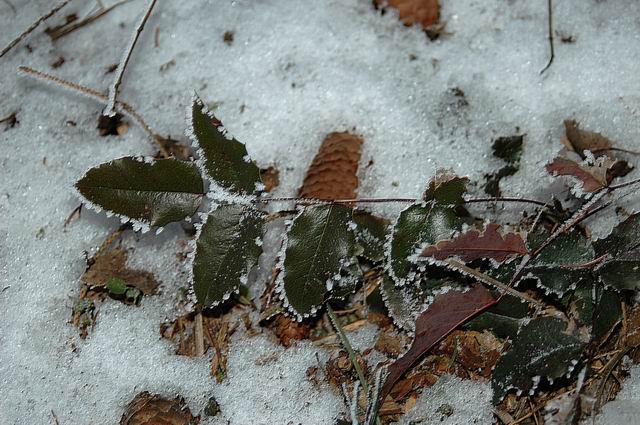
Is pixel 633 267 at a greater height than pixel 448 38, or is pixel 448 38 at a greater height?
pixel 448 38

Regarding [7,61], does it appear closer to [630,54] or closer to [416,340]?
[416,340]

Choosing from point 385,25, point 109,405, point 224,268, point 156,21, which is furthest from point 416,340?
point 156,21

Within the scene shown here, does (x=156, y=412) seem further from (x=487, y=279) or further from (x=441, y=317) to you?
(x=487, y=279)

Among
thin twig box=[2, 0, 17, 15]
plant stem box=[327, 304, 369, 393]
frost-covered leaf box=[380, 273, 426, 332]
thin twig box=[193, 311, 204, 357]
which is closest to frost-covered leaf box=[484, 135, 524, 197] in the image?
frost-covered leaf box=[380, 273, 426, 332]

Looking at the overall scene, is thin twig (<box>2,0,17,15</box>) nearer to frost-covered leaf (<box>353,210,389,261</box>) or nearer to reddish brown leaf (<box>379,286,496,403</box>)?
frost-covered leaf (<box>353,210,389,261</box>)

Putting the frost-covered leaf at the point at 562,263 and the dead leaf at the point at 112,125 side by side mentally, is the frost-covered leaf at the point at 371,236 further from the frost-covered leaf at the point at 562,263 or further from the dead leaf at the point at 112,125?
the dead leaf at the point at 112,125
